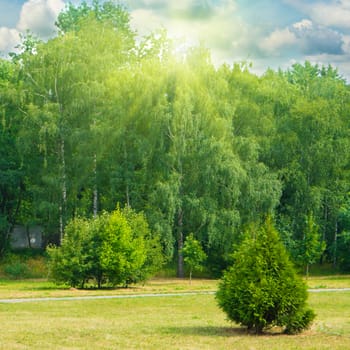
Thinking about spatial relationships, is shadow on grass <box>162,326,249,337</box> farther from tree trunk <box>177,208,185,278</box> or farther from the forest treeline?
tree trunk <box>177,208,185,278</box>

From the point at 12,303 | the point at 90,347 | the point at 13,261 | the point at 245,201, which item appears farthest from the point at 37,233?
the point at 90,347

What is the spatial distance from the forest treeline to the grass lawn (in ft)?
58.9

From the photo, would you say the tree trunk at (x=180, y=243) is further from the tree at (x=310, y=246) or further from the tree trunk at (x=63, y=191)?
the tree at (x=310, y=246)

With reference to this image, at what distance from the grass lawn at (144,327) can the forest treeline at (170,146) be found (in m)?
17.9

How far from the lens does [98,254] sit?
119 ft

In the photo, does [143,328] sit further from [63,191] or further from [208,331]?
[63,191]

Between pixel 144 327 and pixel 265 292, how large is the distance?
3645 millimetres

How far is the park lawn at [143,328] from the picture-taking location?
51.4 feet

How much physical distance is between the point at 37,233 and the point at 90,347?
46332mm

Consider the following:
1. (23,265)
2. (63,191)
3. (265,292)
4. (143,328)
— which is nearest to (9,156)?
(63,191)

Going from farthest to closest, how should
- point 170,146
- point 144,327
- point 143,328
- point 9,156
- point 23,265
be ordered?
point 9,156, point 23,265, point 170,146, point 144,327, point 143,328

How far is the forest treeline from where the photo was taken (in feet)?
152

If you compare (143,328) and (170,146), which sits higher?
(170,146)

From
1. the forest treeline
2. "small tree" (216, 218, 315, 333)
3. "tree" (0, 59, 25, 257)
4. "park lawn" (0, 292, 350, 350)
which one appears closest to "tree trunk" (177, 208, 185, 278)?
the forest treeline
